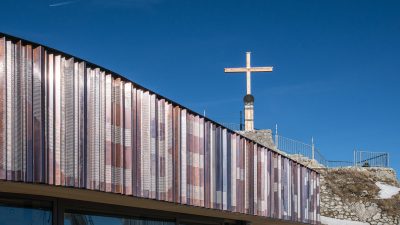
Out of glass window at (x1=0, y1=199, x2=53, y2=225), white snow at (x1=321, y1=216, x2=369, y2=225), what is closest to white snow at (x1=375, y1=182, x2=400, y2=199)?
white snow at (x1=321, y1=216, x2=369, y2=225)

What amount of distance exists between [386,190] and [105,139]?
29.2m

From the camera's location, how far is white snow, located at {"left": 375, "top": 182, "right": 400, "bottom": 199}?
35778 millimetres

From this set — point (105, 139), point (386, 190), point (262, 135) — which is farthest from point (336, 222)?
point (105, 139)

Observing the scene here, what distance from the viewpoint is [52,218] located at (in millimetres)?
9391

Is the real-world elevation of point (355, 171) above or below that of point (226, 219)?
above

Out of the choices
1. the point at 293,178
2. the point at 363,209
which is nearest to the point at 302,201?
the point at 293,178

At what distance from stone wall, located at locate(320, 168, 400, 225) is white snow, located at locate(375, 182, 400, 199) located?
0.31 meters

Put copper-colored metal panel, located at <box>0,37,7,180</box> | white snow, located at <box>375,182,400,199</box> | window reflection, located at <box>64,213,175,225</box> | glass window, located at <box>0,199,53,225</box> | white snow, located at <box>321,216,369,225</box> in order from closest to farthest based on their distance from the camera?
copper-colored metal panel, located at <box>0,37,7,180</box> < glass window, located at <box>0,199,53,225</box> < window reflection, located at <box>64,213,175,225</box> < white snow, located at <box>321,216,369,225</box> < white snow, located at <box>375,182,400,199</box>

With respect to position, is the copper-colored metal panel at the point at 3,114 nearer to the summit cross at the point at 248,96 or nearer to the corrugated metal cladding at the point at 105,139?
the corrugated metal cladding at the point at 105,139

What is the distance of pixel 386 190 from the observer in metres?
36.3

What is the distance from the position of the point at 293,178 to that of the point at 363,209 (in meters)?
19.1

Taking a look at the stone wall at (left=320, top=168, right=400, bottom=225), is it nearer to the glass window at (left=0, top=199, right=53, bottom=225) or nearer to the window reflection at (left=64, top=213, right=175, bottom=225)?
the window reflection at (left=64, top=213, right=175, bottom=225)

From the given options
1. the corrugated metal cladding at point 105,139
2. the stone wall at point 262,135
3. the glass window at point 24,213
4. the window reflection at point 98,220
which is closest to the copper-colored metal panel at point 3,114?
the corrugated metal cladding at point 105,139

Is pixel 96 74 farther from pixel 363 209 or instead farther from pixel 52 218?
pixel 363 209
